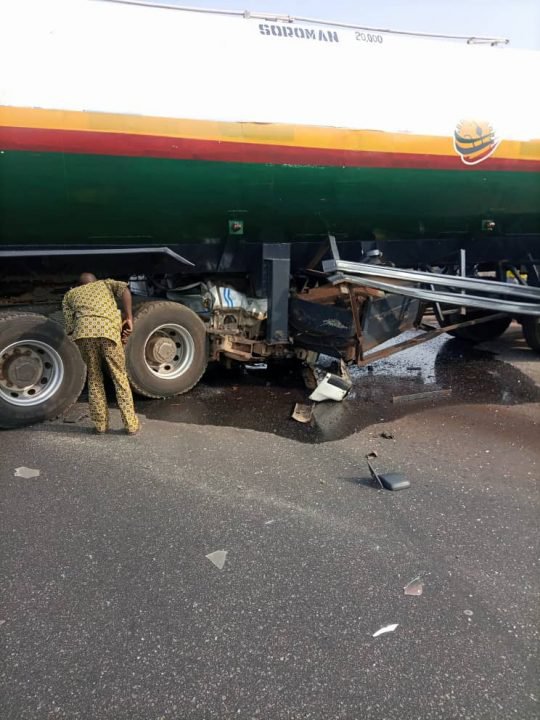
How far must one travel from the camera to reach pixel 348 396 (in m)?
5.56

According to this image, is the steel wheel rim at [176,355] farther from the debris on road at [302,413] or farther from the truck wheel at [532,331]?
the truck wheel at [532,331]

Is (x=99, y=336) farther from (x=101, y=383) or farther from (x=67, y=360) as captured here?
(x=67, y=360)

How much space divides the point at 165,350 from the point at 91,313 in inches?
45.1

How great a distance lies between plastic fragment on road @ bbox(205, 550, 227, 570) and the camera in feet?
9.11

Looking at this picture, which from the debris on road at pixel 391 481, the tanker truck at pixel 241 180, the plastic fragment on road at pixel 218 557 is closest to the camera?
the plastic fragment on road at pixel 218 557

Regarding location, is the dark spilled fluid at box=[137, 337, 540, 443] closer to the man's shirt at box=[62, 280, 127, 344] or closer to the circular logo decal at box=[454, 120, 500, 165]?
the man's shirt at box=[62, 280, 127, 344]

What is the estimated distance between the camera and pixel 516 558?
2.84 meters

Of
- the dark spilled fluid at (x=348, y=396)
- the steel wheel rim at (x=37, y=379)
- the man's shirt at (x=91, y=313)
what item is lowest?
the dark spilled fluid at (x=348, y=396)

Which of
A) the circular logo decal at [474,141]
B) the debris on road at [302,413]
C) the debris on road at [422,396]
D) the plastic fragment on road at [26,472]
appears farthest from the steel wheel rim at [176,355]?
the circular logo decal at [474,141]

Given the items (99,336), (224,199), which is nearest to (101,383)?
(99,336)

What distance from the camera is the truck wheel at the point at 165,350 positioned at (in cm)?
511

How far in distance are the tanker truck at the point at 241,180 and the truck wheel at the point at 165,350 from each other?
19 millimetres

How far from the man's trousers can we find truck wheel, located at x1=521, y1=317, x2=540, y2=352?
5213 millimetres

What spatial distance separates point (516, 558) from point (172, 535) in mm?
1800
